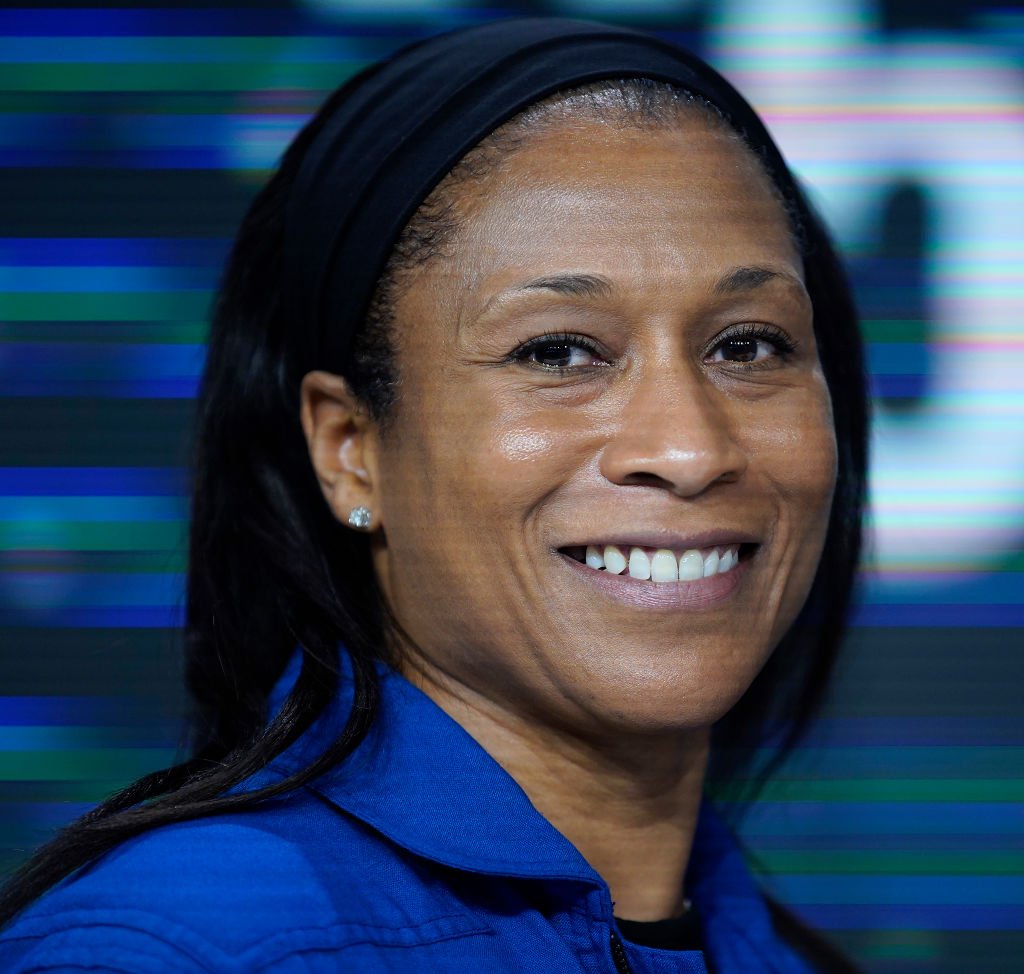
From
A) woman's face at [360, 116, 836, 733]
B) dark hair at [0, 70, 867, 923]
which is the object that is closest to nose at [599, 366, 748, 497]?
woman's face at [360, 116, 836, 733]

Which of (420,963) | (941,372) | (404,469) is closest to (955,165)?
(941,372)

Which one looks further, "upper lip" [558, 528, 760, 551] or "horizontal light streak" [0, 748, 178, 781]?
"horizontal light streak" [0, 748, 178, 781]

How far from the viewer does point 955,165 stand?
238cm

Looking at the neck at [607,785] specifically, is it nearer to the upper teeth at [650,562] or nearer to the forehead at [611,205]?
the upper teeth at [650,562]

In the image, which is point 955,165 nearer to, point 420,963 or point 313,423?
point 313,423

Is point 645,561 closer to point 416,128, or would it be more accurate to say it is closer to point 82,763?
point 416,128

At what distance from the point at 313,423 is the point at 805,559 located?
0.67 meters

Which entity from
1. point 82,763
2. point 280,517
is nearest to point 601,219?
point 280,517

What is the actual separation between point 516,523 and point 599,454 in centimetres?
13

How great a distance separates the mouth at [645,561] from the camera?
1464 millimetres

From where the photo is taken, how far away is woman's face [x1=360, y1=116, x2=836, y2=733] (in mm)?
1444

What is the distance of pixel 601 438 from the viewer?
145cm

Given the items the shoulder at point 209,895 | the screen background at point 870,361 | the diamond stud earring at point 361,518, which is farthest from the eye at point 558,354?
the screen background at point 870,361

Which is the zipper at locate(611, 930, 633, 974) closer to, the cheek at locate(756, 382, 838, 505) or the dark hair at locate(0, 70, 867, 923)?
the dark hair at locate(0, 70, 867, 923)
